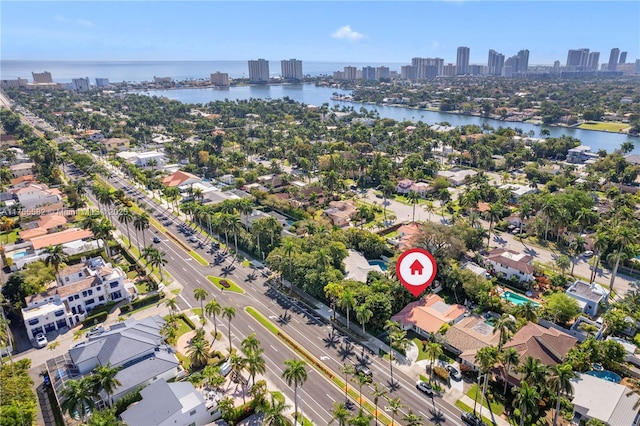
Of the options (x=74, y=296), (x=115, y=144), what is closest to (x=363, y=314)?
(x=74, y=296)

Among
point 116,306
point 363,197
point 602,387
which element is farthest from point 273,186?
point 602,387

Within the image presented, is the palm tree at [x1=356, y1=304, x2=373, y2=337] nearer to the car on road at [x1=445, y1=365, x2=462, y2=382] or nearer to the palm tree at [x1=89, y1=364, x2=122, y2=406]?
the car on road at [x1=445, y1=365, x2=462, y2=382]

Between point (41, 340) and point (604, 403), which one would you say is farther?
point (41, 340)

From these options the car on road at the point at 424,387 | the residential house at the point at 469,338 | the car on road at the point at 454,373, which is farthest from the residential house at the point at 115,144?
the car on road at the point at 454,373

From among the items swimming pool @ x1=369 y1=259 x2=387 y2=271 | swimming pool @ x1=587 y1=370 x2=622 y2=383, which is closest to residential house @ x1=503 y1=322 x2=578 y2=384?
swimming pool @ x1=587 y1=370 x2=622 y2=383

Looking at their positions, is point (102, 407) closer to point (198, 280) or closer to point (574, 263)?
point (198, 280)

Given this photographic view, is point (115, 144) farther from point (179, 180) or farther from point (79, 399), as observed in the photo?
point (79, 399)

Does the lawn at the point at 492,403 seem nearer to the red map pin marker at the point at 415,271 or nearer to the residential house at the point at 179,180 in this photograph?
the red map pin marker at the point at 415,271
